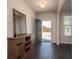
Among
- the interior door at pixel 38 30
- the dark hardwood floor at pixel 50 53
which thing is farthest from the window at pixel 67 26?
the dark hardwood floor at pixel 50 53

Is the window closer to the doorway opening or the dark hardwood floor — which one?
the doorway opening

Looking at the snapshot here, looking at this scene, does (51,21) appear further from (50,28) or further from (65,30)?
(65,30)

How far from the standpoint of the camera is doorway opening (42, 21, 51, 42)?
9712mm

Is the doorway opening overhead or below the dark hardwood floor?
overhead

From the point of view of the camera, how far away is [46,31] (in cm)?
974

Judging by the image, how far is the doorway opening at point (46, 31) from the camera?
9712mm

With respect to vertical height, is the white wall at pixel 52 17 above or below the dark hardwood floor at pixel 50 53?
above

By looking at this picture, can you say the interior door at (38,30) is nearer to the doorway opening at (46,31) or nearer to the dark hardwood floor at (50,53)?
the doorway opening at (46,31)

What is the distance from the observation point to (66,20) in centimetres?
916

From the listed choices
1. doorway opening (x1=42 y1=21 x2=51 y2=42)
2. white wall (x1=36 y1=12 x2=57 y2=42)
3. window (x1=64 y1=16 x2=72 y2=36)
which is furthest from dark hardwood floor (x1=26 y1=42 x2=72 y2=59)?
doorway opening (x1=42 y1=21 x2=51 y2=42)

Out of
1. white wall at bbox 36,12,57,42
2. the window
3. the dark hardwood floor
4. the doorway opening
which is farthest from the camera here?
the doorway opening

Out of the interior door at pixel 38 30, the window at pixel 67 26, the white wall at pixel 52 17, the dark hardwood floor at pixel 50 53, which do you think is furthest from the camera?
the white wall at pixel 52 17
